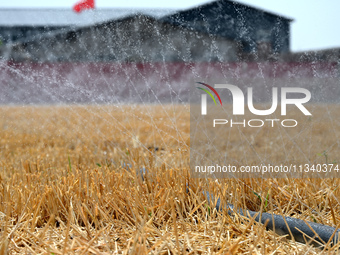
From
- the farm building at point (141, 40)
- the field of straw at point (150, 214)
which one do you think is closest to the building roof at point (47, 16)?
the farm building at point (141, 40)

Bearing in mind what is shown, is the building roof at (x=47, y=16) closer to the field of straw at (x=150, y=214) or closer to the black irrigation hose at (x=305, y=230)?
the field of straw at (x=150, y=214)

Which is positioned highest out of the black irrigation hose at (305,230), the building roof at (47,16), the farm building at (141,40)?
the building roof at (47,16)

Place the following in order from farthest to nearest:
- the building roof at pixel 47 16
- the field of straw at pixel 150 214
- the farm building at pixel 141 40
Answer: the building roof at pixel 47 16 < the farm building at pixel 141 40 < the field of straw at pixel 150 214

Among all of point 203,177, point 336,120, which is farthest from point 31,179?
point 336,120

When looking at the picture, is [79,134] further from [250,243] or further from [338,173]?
[250,243]

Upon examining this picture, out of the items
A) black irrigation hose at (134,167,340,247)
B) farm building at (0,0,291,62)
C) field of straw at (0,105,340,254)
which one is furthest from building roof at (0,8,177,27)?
black irrigation hose at (134,167,340,247)

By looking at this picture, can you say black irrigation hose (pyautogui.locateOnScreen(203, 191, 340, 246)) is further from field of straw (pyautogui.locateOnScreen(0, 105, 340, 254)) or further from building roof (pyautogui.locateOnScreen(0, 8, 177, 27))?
building roof (pyautogui.locateOnScreen(0, 8, 177, 27))

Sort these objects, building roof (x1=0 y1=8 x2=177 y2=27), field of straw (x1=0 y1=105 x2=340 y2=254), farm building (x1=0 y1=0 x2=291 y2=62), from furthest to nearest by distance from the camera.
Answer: building roof (x1=0 y1=8 x2=177 y2=27)
farm building (x1=0 y1=0 x2=291 y2=62)
field of straw (x1=0 y1=105 x2=340 y2=254)

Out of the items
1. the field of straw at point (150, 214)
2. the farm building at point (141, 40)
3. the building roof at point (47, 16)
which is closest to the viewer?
the field of straw at point (150, 214)

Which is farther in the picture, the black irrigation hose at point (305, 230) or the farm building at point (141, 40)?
the farm building at point (141, 40)

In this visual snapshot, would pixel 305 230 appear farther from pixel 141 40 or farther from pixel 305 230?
pixel 141 40

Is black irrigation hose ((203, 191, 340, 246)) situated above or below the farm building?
below

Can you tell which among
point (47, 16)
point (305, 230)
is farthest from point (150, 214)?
point (47, 16)

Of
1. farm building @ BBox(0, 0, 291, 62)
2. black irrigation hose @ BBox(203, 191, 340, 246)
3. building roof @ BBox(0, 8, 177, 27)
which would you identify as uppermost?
building roof @ BBox(0, 8, 177, 27)
